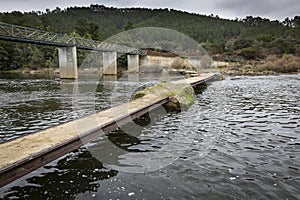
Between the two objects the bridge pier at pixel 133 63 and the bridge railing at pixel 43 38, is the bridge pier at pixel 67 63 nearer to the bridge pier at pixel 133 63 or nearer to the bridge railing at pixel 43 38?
the bridge railing at pixel 43 38

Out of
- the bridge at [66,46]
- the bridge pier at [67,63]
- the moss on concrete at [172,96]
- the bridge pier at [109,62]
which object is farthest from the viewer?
the bridge pier at [109,62]

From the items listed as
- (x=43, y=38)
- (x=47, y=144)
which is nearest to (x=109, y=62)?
(x=43, y=38)

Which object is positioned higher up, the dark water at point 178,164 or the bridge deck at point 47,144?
the bridge deck at point 47,144

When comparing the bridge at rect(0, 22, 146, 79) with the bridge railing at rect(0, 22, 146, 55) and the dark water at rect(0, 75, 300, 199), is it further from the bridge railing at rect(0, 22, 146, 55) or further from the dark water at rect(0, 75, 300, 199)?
the dark water at rect(0, 75, 300, 199)

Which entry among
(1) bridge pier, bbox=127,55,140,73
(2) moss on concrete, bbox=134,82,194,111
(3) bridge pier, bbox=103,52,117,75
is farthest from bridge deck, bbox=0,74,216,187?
(1) bridge pier, bbox=127,55,140,73

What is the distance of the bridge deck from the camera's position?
3542mm

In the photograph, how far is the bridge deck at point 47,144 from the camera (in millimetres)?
3542

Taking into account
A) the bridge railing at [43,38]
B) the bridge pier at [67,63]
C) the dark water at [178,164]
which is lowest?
the dark water at [178,164]

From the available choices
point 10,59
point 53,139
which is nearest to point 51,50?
point 10,59

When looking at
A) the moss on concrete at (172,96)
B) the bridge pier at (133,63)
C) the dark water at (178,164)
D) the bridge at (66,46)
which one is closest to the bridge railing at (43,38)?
the bridge at (66,46)

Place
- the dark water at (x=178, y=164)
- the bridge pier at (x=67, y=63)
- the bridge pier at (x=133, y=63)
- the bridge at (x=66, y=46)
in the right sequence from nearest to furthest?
the dark water at (x=178, y=164), the bridge at (x=66, y=46), the bridge pier at (x=67, y=63), the bridge pier at (x=133, y=63)

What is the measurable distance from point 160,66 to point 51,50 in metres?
28.8

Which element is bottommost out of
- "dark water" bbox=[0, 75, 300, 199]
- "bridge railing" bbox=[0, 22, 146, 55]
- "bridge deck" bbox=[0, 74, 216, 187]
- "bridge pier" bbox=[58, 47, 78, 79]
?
"dark water" bbox=[0, 75, 300, 199]

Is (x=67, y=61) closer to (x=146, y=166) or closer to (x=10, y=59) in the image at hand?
(x=146, y=166)
